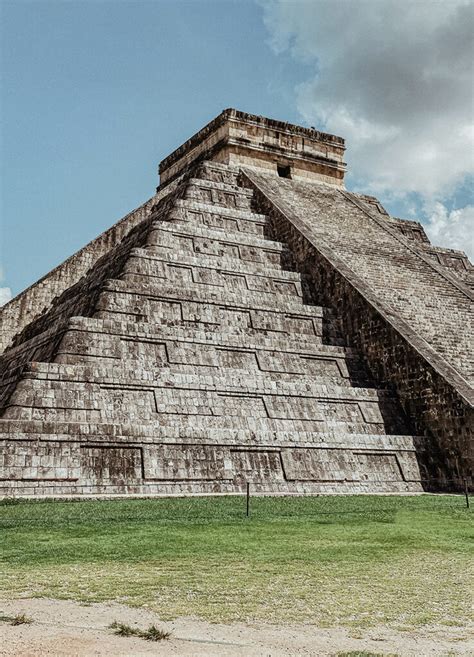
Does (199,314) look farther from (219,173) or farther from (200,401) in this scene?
(219,173)

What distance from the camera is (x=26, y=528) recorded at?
6.03m

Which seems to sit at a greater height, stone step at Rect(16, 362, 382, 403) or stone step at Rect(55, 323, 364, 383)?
stone step at Rect(55, 323, 364, 383)

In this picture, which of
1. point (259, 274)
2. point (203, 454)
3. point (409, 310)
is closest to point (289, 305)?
point (259, 274)

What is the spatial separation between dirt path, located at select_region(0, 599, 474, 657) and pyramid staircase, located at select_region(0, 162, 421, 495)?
18.1 feet

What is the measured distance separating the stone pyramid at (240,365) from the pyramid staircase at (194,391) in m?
0.02

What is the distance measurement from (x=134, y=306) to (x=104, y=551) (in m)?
7.13

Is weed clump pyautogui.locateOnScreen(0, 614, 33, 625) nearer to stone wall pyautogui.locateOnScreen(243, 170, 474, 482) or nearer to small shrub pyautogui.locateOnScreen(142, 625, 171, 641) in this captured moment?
small shrub pyautogui.locateOnScreen(142, 625, 171, 641)

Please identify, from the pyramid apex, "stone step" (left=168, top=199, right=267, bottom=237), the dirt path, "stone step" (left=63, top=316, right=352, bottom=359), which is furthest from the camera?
the pyramid apex

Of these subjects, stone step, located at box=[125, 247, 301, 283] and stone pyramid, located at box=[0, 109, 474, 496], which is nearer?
stone pyramid, located at box=[0, 109, 474, 496]

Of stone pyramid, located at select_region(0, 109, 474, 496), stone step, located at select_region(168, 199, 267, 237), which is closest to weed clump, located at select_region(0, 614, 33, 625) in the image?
stone pyramid, located at select_region(0, 109, 474, 496)

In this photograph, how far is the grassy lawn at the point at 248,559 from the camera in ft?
12.3

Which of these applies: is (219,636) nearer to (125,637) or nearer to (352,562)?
(125,637)

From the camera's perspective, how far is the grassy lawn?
374 cm

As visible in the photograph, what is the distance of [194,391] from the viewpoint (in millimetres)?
10688
